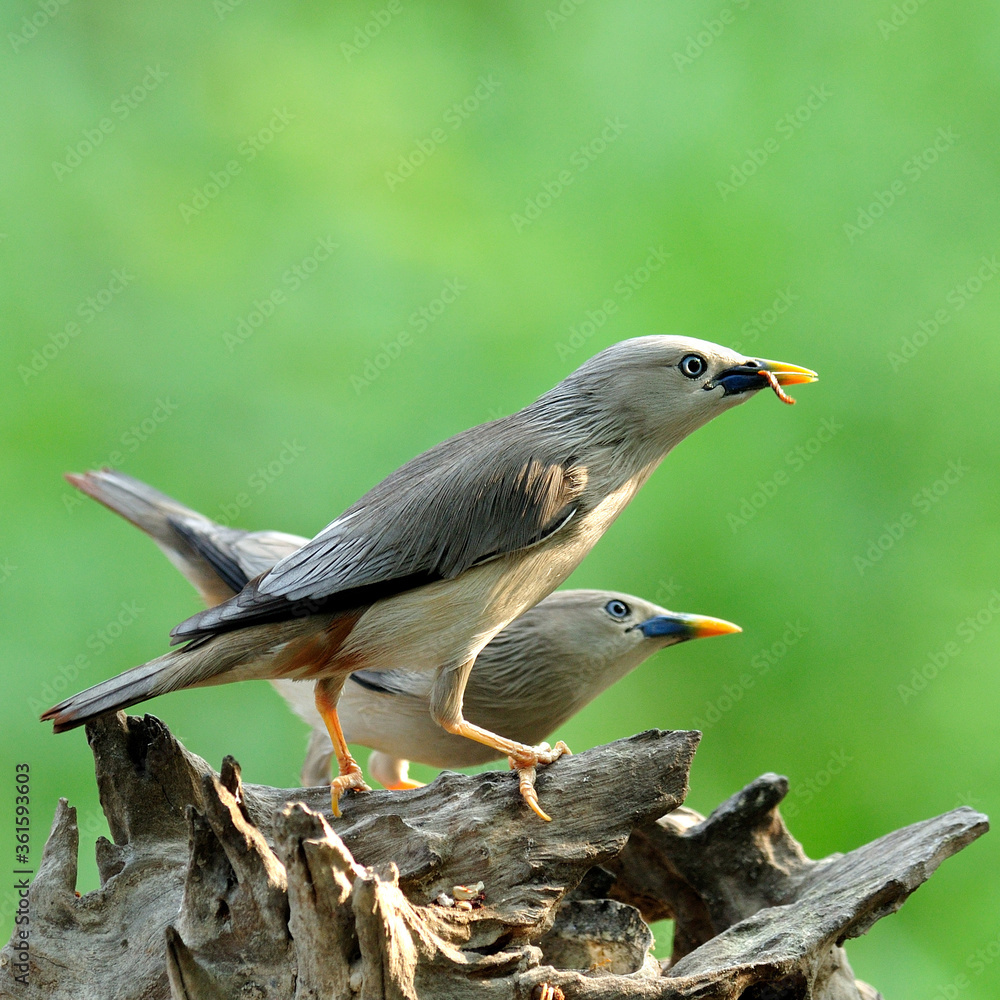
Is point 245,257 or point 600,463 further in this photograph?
point 245,257

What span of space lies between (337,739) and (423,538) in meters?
0.55

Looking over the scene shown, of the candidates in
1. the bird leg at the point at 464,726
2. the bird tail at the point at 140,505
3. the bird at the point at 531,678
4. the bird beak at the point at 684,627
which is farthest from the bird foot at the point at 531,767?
the bird tail at the point at 140,505

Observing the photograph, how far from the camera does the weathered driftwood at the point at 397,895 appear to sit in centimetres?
188

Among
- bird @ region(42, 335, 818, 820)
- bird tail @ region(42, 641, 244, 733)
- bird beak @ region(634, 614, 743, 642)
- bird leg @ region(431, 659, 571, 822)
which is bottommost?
bird leg @ region(431, 659, 571, 822)

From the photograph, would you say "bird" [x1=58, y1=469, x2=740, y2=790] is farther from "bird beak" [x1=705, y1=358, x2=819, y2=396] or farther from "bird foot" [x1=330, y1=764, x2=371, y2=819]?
"bird beak" [x1=705, y1=358, x2=819, y2=396]

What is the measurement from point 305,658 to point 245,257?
3535mm

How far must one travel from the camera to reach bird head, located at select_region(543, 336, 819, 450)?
2.44 metres

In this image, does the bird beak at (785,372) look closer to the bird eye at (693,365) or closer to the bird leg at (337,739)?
the bird eye at (693,365)

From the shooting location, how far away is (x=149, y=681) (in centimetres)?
213

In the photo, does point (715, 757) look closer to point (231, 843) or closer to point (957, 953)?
point (957, 953)

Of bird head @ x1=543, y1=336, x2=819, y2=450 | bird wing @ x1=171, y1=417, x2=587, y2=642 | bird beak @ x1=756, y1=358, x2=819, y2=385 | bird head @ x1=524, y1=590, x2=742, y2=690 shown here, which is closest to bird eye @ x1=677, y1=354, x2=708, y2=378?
bird head @ x1=543, y1=336, x2=819, y2=450

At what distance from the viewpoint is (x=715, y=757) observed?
204 inches

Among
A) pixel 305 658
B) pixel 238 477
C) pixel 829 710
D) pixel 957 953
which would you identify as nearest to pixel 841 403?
pixel 829 710

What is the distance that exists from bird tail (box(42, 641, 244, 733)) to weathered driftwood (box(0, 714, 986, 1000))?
250mm
